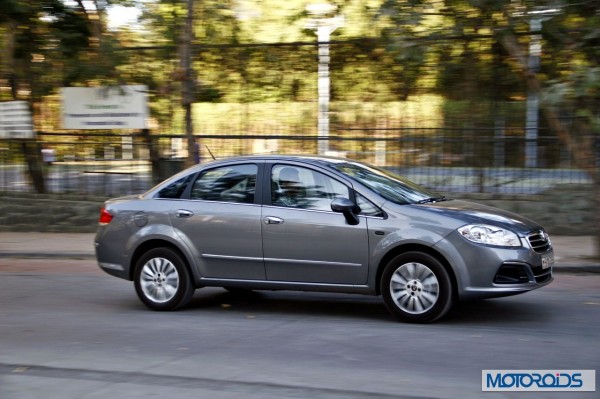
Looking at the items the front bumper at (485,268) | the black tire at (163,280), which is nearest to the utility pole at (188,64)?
the black tire at (163,280)

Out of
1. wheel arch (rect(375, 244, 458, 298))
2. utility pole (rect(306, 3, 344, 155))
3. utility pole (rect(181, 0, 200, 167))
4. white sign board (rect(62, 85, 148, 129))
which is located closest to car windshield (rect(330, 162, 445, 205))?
wheel arch (rect(375, 244, 458, 298))

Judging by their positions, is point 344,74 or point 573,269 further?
point 344,74

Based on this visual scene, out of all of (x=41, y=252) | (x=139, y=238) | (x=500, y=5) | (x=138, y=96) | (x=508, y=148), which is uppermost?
(x=500, y=5)

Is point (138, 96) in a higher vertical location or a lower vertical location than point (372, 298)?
higher

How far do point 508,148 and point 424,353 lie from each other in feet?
25.3

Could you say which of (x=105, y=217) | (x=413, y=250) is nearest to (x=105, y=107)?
(x=105, y=217)

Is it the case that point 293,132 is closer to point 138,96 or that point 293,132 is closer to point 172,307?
point 138,96

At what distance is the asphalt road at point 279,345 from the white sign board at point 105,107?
6.07 meters

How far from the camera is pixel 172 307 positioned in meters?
8.20

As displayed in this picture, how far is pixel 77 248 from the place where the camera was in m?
13.4

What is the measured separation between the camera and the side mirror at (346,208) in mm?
7320

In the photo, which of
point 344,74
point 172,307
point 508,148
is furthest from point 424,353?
point 344,74

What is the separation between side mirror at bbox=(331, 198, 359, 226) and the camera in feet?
24.0

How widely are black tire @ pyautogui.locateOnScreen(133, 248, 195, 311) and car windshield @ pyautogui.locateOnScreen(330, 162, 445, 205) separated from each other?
1972 millimetres
